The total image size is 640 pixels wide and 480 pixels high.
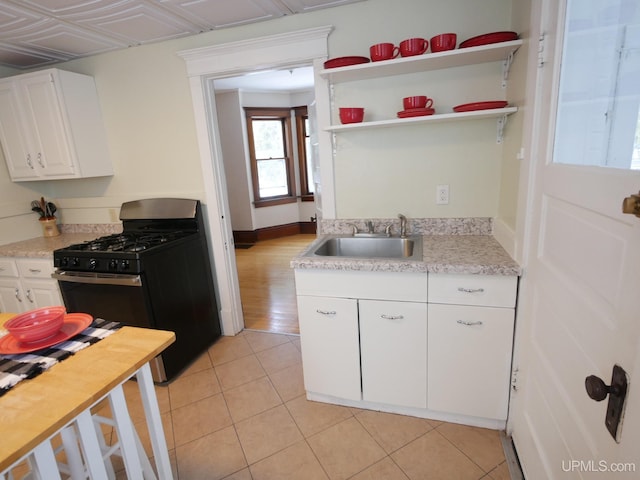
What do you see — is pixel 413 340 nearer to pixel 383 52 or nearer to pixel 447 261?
pixel 447 261

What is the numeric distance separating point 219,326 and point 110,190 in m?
1.49

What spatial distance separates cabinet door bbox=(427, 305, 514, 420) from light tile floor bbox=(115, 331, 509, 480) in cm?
16

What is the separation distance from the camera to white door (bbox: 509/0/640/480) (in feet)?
2.35

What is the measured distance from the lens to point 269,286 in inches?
152

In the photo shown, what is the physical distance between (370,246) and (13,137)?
2932 millimetres

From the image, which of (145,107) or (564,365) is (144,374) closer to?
(564,365)

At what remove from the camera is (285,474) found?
1516mm

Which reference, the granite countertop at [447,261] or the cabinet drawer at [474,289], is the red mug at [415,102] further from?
the cabinet drawer at [474,289]

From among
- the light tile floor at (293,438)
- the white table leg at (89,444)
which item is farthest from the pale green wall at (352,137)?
the white table leg at (89,444)

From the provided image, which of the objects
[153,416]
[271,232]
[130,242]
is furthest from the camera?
[271,232]

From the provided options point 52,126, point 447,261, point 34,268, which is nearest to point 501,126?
point 447,261

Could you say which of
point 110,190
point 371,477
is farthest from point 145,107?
point 371,477

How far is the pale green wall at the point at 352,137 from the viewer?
1.85 m

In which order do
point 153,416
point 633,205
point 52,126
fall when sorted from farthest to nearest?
point 52,126
point 153,416
point 633,205
